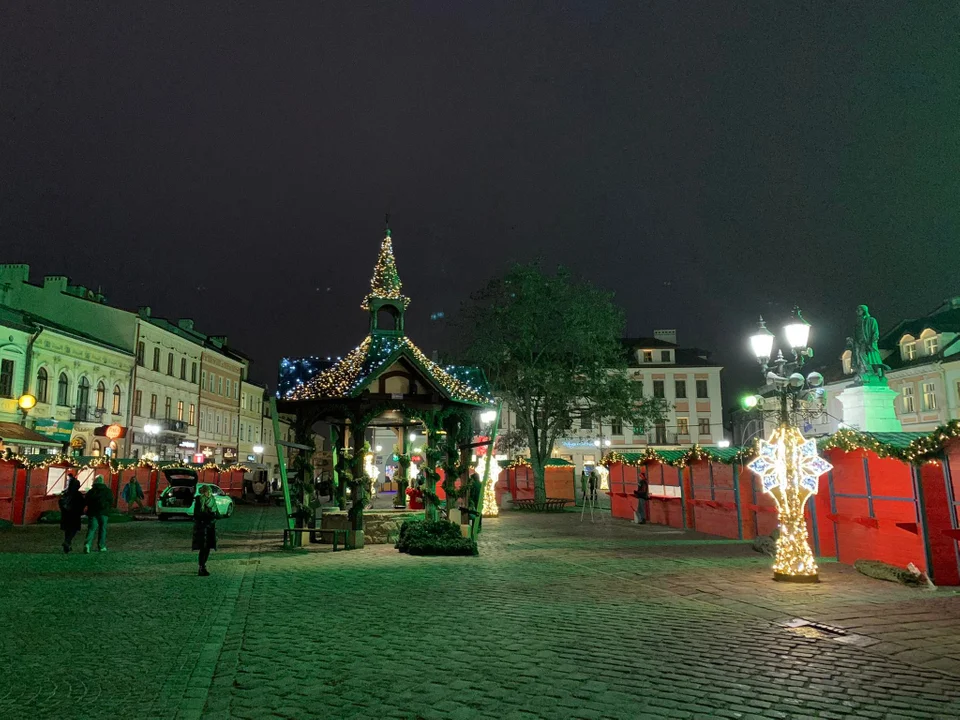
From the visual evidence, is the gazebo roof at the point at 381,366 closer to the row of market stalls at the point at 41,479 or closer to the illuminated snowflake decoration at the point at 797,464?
the illuminated snowflake decoration at the point at 797,464

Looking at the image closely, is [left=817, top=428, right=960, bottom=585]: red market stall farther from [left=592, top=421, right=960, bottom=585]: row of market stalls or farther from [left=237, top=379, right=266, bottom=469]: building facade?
[left=237, top=379, right=266, bottom=469]: building facade

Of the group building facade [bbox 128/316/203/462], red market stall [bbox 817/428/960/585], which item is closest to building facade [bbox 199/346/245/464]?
building facade [bbox 128/316/203/462]

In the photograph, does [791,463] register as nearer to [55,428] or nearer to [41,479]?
[41,479]

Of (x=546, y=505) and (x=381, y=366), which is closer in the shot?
(x=381, y=366)

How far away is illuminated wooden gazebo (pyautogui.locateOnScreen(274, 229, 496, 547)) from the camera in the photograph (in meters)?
18.1

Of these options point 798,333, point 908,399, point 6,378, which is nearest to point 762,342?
point 798,333

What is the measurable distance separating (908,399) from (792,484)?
132 feet

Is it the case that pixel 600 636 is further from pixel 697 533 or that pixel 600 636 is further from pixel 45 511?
pixel 45 511

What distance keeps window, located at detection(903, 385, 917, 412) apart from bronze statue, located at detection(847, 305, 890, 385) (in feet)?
91.4

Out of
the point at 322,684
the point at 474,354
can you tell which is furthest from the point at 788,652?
the point at 474,354

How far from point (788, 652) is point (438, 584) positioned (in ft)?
19.2

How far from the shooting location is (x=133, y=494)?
30.1 metres

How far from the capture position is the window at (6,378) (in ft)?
A: 112

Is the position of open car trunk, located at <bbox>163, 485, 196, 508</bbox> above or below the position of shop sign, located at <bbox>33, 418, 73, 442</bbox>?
below
